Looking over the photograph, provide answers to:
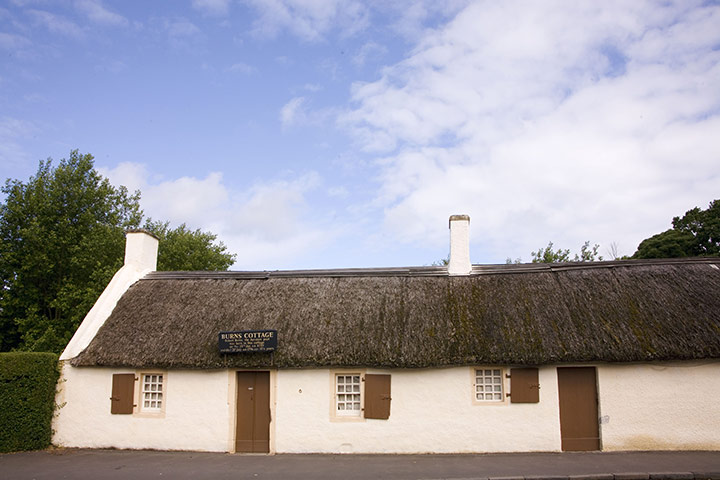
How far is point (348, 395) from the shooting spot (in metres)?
11.9

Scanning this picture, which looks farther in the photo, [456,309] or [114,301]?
[114,301]

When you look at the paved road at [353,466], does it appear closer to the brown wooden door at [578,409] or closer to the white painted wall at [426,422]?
the white painted wall at [426,422]

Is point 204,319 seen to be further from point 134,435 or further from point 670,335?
point 670,335

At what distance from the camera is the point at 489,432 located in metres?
11.3

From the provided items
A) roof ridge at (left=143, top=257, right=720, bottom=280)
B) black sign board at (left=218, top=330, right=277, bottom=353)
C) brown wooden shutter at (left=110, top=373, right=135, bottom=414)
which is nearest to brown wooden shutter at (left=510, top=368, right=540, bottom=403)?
roof ridge at (left=143, top=257, right=720, bottom=280)

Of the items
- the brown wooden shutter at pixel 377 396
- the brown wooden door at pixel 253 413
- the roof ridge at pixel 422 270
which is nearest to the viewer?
the brown wooden shutter at pixel 377 396

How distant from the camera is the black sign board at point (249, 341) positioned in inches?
469

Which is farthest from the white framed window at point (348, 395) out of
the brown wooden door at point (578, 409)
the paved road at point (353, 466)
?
the brown wooden door at point (578, 409)

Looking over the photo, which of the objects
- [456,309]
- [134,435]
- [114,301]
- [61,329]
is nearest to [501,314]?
[456,309]

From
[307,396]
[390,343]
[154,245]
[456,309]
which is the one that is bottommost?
[307,396]

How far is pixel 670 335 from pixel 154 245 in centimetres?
1518

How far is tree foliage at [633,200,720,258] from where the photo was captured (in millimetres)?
26688

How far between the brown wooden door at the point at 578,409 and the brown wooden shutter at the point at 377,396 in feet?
13.4

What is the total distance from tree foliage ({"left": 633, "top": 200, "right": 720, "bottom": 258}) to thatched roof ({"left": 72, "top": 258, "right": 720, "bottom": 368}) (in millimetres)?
15382
